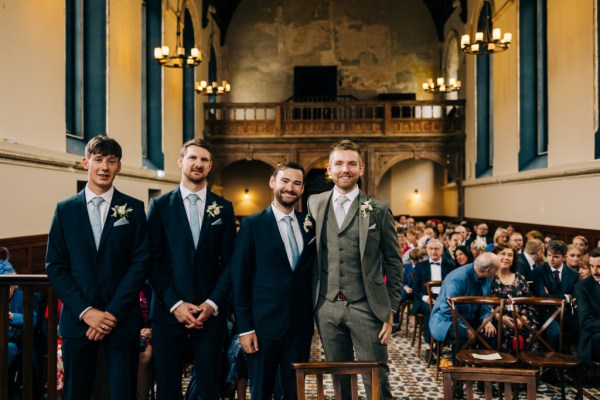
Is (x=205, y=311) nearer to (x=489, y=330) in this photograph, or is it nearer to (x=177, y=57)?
(x=489, y=330)

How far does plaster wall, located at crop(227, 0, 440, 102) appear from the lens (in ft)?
69.5

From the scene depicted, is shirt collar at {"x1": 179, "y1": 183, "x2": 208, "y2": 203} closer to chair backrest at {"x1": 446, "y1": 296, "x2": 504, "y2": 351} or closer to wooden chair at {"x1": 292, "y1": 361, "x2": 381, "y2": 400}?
wooden chair at {"x1": 292, "y1": 361, "x2": 381, "y2": 400}

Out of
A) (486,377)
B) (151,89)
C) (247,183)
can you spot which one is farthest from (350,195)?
(247,183)

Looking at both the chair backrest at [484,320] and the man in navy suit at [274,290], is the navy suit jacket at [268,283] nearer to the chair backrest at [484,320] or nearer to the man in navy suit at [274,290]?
the man in navy suit at [274,290]

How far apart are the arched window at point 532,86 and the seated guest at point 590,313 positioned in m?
7.59

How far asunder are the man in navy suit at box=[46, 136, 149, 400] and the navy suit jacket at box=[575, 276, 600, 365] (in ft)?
13.3

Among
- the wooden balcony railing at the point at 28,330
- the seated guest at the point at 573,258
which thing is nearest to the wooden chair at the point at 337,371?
the wooden balcony railing at the point at 28,330

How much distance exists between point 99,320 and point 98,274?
27cm

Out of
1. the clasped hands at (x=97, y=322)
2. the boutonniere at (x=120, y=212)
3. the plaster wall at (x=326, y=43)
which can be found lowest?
the clasped hands at (x=97, y=322)

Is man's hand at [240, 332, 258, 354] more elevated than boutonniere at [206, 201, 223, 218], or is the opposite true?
boutonniere at [206, 201, 223, 218]

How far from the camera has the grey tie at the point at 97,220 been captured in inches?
117

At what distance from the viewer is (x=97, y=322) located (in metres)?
2.84

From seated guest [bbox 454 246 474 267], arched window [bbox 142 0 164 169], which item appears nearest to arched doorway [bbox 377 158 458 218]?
arched window [bbox 142 0 164 169]

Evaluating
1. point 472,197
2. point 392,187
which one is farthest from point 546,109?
point 392,187
